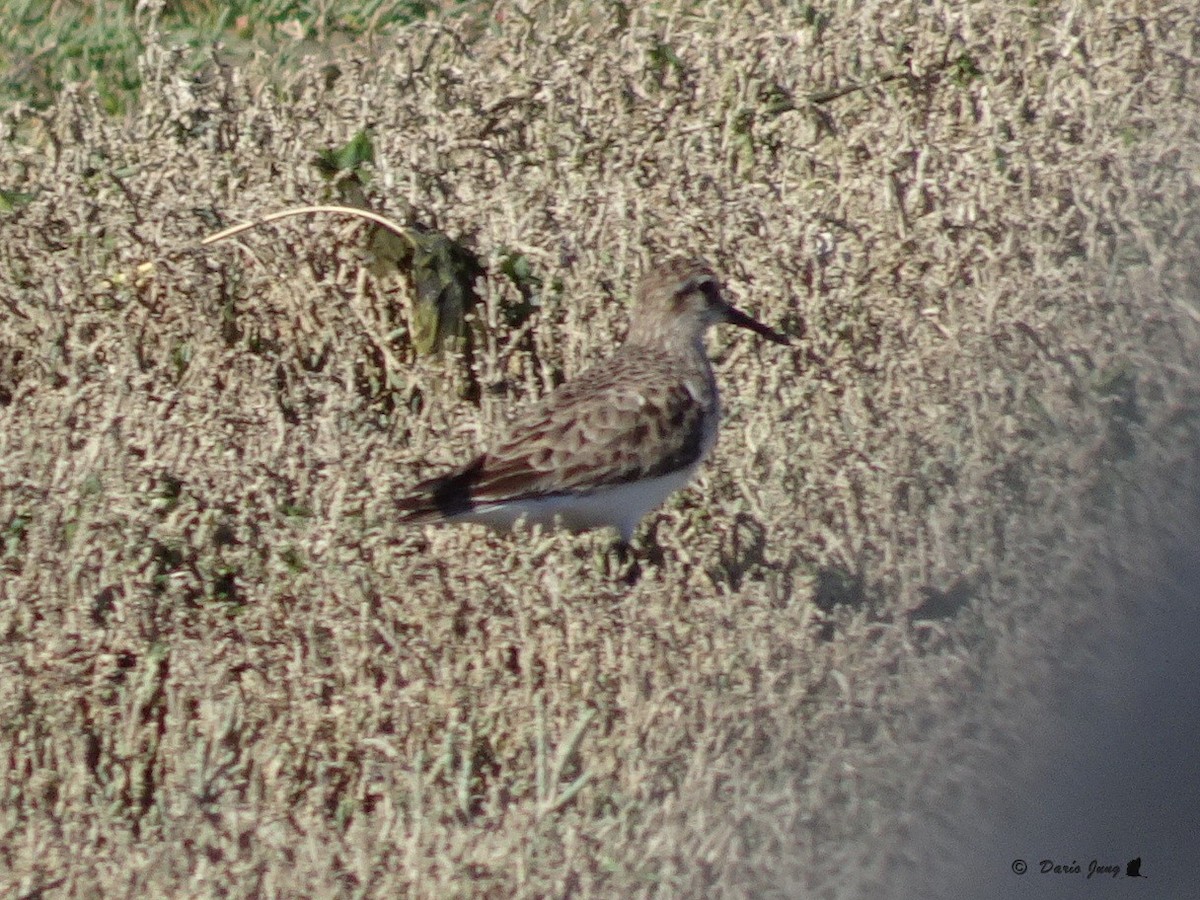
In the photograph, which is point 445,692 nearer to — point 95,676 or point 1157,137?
point 95,676

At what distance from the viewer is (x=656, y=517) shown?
20.0ft

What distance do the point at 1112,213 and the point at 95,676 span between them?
3.41 m

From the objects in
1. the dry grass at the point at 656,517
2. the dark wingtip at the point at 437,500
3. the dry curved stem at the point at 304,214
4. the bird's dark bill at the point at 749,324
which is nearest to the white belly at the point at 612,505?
the dry grass at the point at 656,517

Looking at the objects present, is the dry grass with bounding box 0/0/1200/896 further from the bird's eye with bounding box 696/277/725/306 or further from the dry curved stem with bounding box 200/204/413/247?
the bird's eye with bounding box 696/277/725/306

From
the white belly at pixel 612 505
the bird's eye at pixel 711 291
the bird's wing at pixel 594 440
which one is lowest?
the white belly at pixel 612 505

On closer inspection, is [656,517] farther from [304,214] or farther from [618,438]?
[304,214]

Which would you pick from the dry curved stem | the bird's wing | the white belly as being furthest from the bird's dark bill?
the dry curved stem

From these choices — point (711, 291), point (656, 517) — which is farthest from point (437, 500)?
point (711, 291)

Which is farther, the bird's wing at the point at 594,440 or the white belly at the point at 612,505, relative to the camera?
the white belly at the point at 612,505

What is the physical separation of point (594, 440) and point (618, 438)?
0.09 meters

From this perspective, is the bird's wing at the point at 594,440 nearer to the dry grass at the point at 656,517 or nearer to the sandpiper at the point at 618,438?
the sandpiper at the point at 618,438

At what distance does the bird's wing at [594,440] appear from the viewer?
18.7 feet

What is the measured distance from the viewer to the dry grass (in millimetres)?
4316

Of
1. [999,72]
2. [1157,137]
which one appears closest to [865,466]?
[1157,137]
